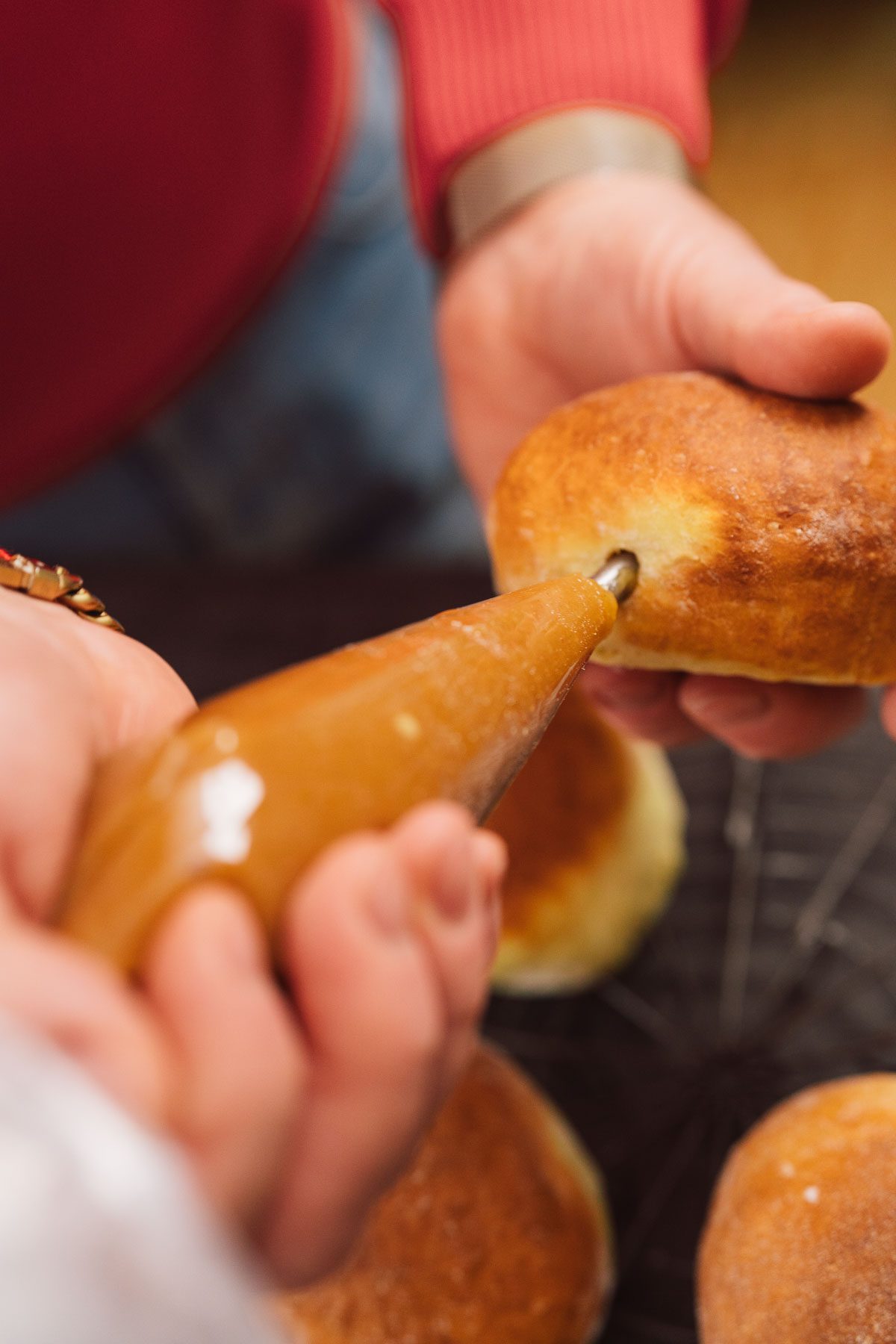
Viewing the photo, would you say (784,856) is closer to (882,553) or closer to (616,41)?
(882,553)

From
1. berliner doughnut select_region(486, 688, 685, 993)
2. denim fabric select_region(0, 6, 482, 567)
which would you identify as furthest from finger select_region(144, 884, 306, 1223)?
denim fabric select_region(0, 6, 482, 567)

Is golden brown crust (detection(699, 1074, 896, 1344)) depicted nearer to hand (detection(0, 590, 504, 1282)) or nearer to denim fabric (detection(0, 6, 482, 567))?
hand (detection(0, 590, 504, 1282))

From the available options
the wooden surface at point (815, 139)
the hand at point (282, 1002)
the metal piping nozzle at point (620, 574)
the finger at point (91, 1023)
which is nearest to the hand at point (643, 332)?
the metal piping nozzle at point (620, 574)

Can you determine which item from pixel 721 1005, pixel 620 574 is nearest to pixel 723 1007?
pixel 721 1005

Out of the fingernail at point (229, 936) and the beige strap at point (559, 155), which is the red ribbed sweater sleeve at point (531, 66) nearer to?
the beige strap at point (559, 155)

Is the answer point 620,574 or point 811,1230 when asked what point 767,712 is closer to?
point 620,574

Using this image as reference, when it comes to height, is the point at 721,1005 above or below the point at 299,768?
below

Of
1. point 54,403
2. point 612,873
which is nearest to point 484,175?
point 54,403
